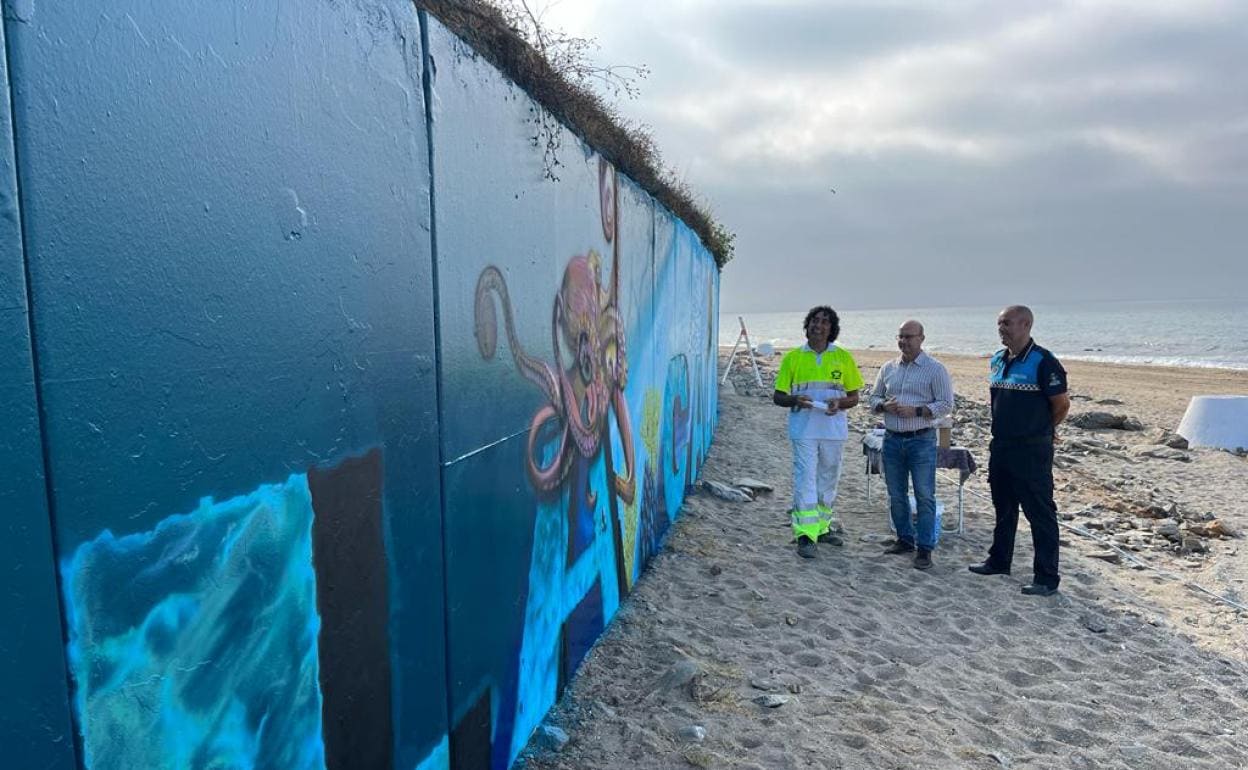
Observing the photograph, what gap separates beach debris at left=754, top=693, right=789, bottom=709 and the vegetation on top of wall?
251 cm

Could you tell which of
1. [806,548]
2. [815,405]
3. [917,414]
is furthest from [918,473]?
[806,548]

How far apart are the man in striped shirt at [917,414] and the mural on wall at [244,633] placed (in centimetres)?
441

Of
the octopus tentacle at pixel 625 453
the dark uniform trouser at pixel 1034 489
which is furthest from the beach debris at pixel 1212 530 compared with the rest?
the octopus tentacle at pixel 625 453

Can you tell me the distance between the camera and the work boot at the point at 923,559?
565 cm

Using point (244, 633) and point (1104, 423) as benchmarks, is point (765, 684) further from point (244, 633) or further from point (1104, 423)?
point (1104, 423)

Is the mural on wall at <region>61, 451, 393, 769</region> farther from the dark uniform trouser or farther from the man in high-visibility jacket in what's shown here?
the dark uniform trouser

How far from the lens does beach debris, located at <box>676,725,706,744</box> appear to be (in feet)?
10.8

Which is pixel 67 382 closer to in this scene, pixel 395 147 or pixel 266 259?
pixel 266 259

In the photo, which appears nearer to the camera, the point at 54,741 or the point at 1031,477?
the point at 54,741

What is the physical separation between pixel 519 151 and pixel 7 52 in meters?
1.91

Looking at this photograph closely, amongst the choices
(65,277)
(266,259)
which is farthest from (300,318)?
(65,277)

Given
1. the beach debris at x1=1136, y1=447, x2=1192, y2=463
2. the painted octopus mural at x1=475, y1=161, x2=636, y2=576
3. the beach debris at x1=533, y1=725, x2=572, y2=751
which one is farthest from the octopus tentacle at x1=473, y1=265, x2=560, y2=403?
the beach debris at x1=1136, y1=447, x2=1192, y2=463

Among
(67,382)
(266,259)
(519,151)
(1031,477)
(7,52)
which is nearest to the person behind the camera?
(7,52)

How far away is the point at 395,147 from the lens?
6.47 feet
